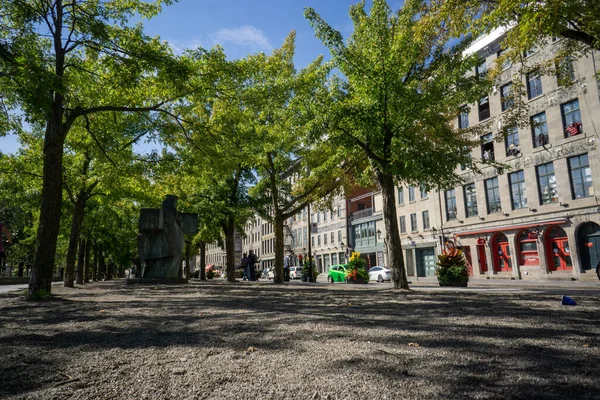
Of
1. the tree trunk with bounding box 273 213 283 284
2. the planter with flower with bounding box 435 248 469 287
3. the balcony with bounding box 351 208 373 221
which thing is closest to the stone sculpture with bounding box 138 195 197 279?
the tree trunk with bounding box 273 213 283 284

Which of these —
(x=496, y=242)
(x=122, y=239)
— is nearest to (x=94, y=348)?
(x=496, y=242)

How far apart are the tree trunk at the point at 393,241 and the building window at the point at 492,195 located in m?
21.3

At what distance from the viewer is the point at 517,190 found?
29.5 meters

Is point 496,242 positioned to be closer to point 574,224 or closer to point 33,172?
point 574,224

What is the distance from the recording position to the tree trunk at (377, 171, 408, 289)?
42.7 feet

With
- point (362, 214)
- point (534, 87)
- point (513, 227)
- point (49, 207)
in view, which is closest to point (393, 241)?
point (49, 207)

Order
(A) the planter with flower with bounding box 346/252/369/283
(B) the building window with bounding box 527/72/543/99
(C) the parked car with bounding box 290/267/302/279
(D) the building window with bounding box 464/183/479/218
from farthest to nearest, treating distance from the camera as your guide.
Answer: (C) the parked car with bounding box 290/267/302/279
(D) the building window with bounding box 464/183/479/218
(B) the building window with bounding box 527/72/543/99
(A) the planter with flower with bounding box 346/252/369/283

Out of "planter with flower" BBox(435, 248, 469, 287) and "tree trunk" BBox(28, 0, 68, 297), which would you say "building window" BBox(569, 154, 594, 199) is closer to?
"planter with flower" BBox(435, 248, 469, 287)

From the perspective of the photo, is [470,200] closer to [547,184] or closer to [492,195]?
[492,195]

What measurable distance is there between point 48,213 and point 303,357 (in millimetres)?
8991

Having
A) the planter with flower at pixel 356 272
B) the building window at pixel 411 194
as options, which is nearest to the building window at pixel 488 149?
the building window at pixel 411 194

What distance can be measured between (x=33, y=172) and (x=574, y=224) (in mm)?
29784

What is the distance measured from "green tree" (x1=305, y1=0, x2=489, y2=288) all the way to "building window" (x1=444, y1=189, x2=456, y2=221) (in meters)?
22.8

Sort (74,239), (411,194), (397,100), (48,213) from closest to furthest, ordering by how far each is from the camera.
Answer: (48,213), (397,100), (74,239), (411,194)
